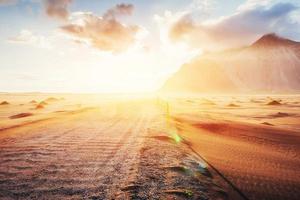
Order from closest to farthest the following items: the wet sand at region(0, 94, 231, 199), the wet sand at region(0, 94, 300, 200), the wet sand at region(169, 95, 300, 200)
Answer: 1. the wet sand at region(0, 94, 231, 199)
2. the wet sand at region(0, 94, 300, 200)
3. the wet sand at region(169, 95, 300, 200)

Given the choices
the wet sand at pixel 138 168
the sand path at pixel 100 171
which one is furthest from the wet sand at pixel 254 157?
the sand path at pixel 100 171

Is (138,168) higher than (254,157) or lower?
higher

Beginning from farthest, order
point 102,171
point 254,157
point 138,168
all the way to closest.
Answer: point 254,157 → point 138,168 → point 102,171

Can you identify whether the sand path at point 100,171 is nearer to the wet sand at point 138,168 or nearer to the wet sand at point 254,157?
the wet sand at point 138,168

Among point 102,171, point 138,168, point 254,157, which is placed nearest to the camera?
point 102,171

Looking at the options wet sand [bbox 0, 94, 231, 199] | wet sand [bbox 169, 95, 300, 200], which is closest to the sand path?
wet sand [bbox 0, 94, 231, 199]

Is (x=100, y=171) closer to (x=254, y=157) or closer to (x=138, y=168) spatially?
(x=138, y=168)

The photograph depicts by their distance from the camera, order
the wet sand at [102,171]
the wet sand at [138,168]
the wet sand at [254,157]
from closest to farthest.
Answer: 1. the wet sand at [102,171]
2. the wet sand at [138,168]
3. the wet sand at [254,157]

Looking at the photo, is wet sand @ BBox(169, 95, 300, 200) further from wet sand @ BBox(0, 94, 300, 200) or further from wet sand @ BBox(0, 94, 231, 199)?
wet sand @ BBox(0, 94, 231, 199)

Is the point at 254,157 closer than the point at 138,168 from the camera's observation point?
No

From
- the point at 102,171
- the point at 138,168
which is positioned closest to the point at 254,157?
the point at 138,168

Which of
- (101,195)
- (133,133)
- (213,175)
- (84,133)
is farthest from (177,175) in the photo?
(84,133)

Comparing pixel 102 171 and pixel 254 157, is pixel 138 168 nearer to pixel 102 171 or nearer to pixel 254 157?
pixel 102 171

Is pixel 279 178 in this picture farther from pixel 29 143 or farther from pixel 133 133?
pixel 29 143
